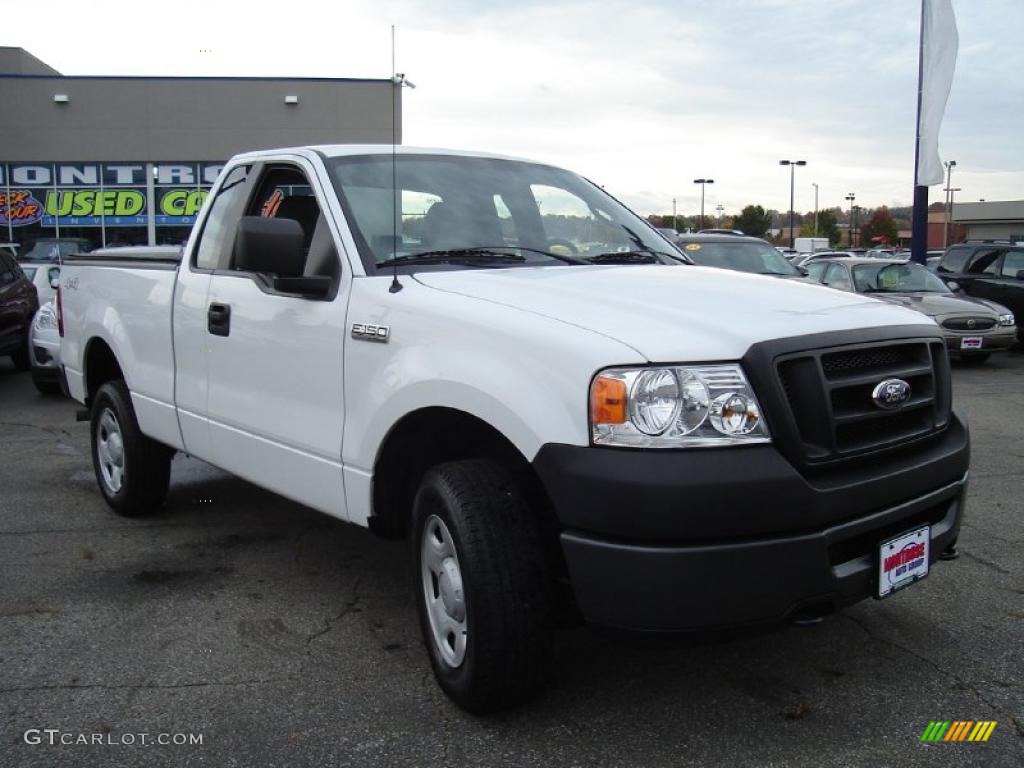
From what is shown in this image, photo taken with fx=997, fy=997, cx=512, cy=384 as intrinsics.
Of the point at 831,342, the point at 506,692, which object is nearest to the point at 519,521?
the point at 506,692

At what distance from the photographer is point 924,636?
12.8 feet

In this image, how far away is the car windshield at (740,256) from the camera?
42.0 ft

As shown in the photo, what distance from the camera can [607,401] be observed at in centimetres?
276

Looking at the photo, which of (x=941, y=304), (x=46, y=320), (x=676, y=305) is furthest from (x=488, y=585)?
(x=941, y=304)

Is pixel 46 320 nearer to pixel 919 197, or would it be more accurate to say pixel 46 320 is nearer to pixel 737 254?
pixel 737 254

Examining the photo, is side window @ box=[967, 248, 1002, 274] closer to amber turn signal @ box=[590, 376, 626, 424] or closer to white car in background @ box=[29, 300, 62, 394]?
white car in background @ box=[29, 300, 62, 394]

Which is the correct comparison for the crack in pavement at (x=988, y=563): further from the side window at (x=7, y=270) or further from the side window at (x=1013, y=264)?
the side window at (x=1013, y=264)

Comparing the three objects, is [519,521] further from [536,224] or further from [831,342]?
[536,224]

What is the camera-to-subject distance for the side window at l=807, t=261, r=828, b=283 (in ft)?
50.8

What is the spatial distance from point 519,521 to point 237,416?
182 centimetres

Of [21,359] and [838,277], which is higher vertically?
[838,277]

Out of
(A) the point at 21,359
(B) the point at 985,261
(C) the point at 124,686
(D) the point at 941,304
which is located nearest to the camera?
(C) the point at 124,686
